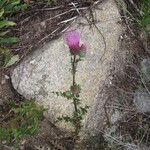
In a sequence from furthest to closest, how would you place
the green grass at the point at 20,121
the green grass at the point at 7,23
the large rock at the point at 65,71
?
the green grass at the point at 7,23 → the large rock at the point at 65,71 → the green grass at the point at 20,121

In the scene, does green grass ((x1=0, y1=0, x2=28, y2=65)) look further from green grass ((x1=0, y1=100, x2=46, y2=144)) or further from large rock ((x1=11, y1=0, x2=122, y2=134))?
green grass ((x1=0, y1=100, x2=46, y2=144))

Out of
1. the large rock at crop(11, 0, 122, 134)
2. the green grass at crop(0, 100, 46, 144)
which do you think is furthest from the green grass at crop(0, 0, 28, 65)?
the green grass at crop(0, 100, 46, 144)

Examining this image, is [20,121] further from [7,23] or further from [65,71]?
[7,23]

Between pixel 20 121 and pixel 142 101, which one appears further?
pixel 142 101

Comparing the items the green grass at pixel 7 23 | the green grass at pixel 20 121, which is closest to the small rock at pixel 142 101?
the green grass at pixel 20 121

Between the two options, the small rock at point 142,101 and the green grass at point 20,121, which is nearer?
the green grass at point 20,121

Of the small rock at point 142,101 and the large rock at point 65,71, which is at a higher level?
the large rock at point 65,71

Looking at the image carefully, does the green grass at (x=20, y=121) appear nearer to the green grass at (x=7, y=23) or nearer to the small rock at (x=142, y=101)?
the green grass at (x=7, y=23)

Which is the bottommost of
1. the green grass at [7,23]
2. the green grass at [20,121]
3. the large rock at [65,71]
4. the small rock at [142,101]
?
the small rock at [142,101]

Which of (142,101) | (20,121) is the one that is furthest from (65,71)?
(142,101)
